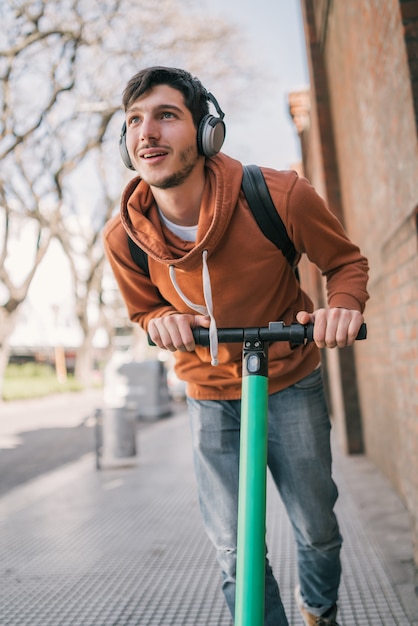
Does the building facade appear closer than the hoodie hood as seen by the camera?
No

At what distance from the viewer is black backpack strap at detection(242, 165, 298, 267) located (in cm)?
205

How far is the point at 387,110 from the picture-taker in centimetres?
370

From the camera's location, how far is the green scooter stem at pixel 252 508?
158cm

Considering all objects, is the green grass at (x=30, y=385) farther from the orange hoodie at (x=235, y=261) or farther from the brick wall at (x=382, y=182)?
the orange hoodie at (x=235, y=261)

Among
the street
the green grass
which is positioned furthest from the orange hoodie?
the green grass

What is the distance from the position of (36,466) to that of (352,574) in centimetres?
575

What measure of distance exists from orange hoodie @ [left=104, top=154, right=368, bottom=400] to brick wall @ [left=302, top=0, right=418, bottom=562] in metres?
0.97

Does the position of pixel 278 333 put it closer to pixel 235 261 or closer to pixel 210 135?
pixel 235 261

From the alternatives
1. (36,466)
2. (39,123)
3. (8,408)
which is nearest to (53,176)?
(39,123)

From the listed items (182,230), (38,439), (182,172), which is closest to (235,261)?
(182,230)

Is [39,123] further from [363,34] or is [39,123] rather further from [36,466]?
[363,34]

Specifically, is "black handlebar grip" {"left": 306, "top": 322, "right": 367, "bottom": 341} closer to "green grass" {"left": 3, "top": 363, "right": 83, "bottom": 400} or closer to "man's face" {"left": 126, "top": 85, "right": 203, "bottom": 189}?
"man's face" {"left": 126, "top": 85, "right": 203, "bottom": 189}

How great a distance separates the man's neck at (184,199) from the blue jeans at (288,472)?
2.15ft

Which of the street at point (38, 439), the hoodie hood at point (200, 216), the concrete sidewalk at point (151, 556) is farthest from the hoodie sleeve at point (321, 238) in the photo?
the street at point (38, 439)
